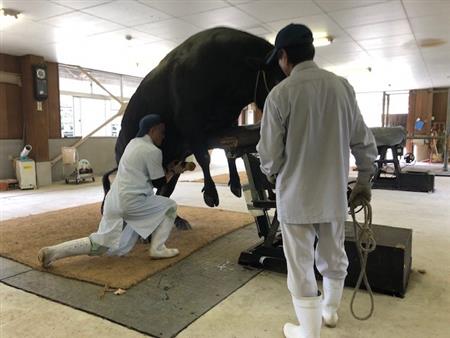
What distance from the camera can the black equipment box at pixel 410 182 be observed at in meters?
6.47

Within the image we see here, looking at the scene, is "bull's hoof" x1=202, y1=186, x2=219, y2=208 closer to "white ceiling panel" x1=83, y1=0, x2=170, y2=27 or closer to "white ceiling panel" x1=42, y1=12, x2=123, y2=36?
"white ceiling panel" x1=83, y1=0, x2=170, y2=27

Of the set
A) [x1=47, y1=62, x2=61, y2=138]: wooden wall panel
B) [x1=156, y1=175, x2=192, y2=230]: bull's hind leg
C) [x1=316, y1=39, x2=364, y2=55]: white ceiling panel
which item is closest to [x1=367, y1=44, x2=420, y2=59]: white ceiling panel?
[x1=316, y1=39, x2=364, y2=55]: white ceiling panel

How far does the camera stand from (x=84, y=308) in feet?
7.23

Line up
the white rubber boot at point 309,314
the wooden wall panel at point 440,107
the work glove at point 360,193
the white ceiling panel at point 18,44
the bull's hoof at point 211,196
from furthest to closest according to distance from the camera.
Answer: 1. the wooden wall panel at point 440,107
2. the white ceiling panel at point 18,44
3. the bull's hoof at point 211,196
4. the work glove at point 360,193
5. the white rubber boot at point 309,314

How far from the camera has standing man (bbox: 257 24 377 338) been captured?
1.57 metres

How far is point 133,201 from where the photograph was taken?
2.79 metres

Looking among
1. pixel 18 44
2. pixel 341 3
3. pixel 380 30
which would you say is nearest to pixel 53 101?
pixel 18 44

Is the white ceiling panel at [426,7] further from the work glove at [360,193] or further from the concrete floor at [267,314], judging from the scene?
the work glove at [360,193]

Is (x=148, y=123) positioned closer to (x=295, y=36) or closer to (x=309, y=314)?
(x=295, y=36)

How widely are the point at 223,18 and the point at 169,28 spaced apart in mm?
975

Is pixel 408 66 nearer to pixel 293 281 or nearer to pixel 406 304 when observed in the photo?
pixel 406 304

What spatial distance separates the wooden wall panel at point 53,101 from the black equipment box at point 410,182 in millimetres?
6751

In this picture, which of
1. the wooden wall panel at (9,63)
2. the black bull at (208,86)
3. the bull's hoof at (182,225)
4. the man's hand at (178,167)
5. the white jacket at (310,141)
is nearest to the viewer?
the white jacket at (310,141)

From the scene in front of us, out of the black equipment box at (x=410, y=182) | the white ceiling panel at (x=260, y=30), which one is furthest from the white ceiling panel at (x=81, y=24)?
the black equipment box at (x=410, y=182)
